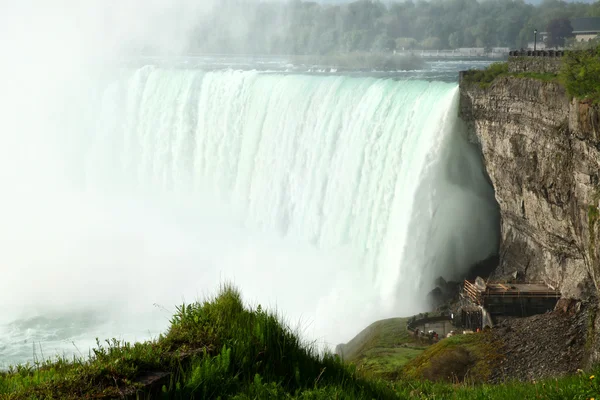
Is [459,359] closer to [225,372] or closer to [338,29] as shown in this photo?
[225,372]

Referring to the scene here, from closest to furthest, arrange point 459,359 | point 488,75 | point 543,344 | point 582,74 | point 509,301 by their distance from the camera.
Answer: point 459,359 < point 543,344 < point 582,74 < point 509,301 < point 488,75

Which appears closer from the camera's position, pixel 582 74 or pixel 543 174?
pixel 582 74

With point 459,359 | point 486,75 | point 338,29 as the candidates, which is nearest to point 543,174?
point 486,75

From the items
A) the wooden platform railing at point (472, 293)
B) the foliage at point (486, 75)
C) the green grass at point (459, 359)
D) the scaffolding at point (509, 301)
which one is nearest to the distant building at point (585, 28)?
the foliage at point (486, 75)

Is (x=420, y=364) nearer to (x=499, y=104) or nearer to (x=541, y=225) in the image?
(x=541, y=225)

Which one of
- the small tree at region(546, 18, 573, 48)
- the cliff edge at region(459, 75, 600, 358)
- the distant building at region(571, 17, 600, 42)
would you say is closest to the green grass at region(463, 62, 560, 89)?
the cliff edge at region(459, 75, 600, 358)

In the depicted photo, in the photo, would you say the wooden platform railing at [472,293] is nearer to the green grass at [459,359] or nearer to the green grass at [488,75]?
the green grass at [459,359]

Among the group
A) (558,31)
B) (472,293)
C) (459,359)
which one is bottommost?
(459,359)
